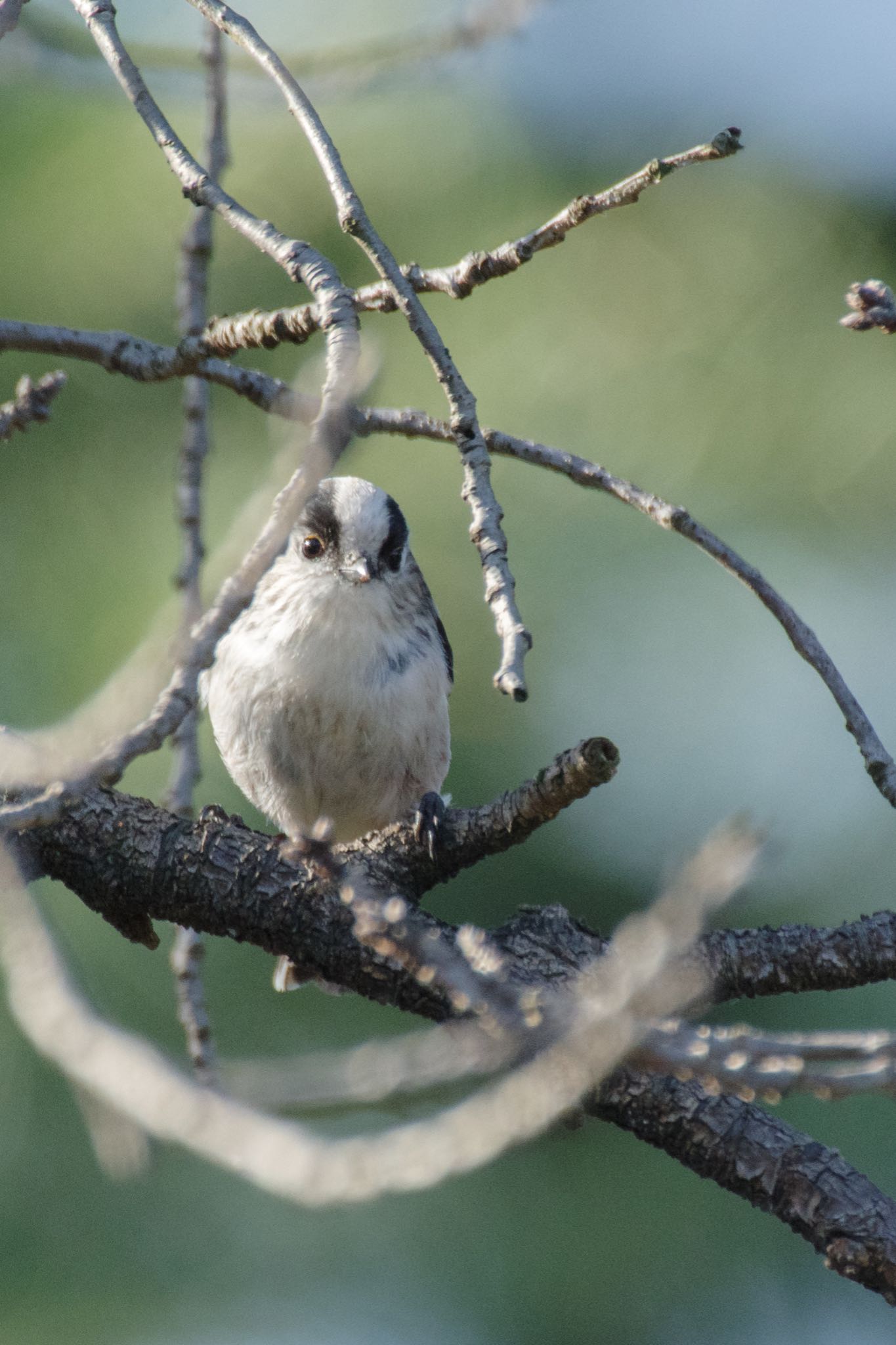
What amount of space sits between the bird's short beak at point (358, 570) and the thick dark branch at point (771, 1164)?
1604 mm

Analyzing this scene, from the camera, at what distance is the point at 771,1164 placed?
2143 millimetres

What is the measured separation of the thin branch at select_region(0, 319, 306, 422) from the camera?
2.07 metres

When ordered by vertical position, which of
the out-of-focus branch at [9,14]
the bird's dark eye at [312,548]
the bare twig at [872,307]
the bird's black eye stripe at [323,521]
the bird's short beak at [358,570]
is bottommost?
the bare twig at [872,307]

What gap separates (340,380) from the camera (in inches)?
63.0

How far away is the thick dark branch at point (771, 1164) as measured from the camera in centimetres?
206

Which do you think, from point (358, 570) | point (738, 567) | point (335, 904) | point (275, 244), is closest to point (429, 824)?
point (335, 904)

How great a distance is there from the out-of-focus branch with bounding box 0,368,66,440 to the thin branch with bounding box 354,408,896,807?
0.58 m

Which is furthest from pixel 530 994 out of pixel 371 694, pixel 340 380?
pixel 371 694

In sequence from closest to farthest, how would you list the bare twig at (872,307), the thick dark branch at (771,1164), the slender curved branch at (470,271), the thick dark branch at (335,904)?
the slender curved branch at (470,271)
the bare twig at (872,307)
the thick dark branch at (771,1164)
the thick dark branch at (335,904)

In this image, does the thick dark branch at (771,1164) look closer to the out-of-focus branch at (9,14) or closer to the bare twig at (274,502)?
the bare twig at (274,502)

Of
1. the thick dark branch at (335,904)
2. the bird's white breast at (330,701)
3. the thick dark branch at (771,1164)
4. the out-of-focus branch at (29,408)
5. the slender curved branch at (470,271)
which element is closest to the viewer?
the slender curved branch at (470,271)

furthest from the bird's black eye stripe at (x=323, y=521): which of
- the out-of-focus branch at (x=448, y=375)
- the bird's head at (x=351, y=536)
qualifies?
the out-of-focus branch at (x=448, y=375)

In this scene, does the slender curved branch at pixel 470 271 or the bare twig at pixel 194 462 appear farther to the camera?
the bare twig at pixel 194 462

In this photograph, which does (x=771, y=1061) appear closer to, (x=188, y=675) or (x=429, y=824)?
(x=188, y=675)
